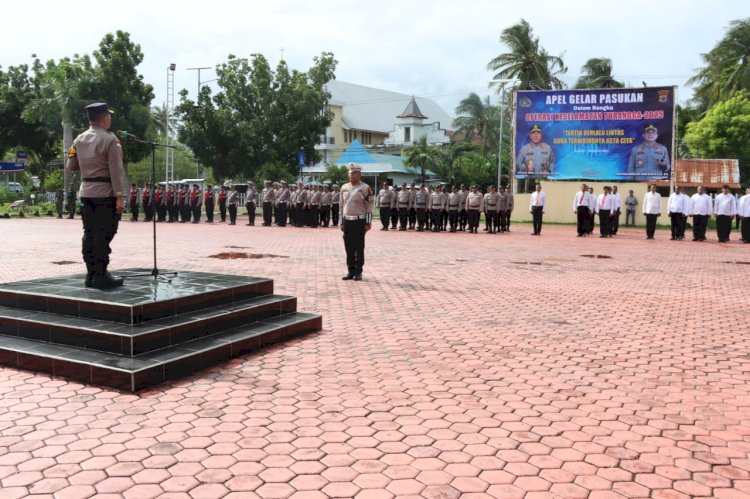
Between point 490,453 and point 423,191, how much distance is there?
64.9 feet

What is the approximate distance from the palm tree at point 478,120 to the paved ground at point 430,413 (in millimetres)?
53284

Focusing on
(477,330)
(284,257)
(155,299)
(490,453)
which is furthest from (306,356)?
(284,257)

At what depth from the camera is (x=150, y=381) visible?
14.6 ft

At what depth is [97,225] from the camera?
6.05m

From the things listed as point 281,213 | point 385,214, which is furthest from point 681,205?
point 281,213

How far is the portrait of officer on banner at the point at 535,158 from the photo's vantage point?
26.1 metres

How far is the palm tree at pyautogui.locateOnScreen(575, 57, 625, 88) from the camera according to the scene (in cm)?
4438

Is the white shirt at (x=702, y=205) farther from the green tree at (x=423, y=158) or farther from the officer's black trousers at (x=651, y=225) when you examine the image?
the green tree at (x=423, y=158)

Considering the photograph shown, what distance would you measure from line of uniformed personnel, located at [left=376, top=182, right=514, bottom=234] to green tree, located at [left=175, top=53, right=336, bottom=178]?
12735mm

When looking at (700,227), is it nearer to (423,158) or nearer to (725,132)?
(725,132)

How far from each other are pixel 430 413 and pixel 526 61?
122ft

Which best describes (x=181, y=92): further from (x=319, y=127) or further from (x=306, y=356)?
(x=306, y=356)

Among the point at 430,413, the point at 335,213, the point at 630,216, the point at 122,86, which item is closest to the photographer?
the point at 430,413

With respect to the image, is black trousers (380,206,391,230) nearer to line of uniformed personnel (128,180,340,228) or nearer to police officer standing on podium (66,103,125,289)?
line of uniformed personnel (128,180,340,228)
